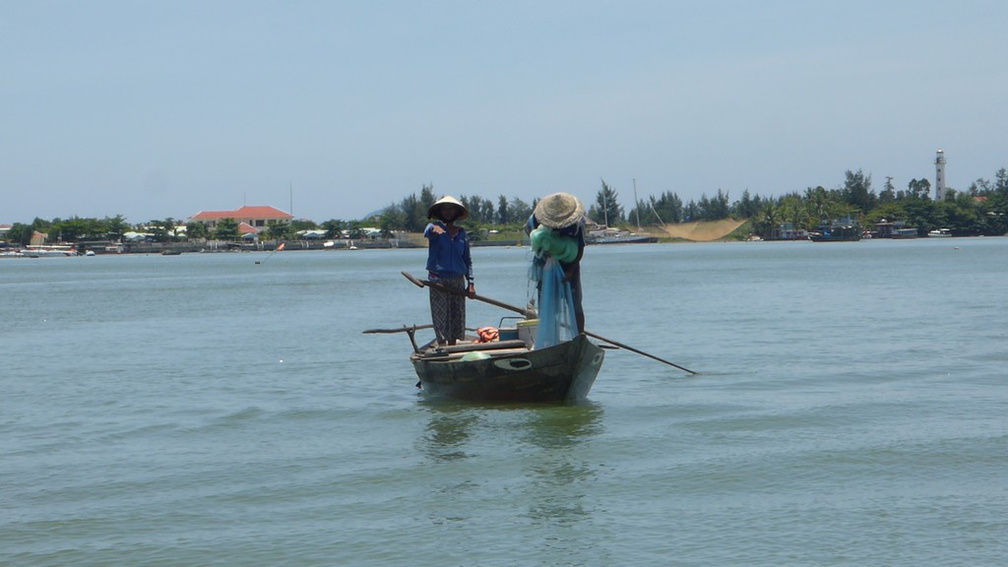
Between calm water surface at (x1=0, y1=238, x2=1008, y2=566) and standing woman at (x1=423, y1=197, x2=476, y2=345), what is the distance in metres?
1.35

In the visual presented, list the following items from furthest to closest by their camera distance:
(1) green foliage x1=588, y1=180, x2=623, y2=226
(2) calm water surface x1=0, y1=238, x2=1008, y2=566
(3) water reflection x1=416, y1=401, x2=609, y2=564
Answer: (1) green foliage x1=588, y1=180, x2=623, y2=226
(3) water reflection x1=416, y1=401, x2=609, y2=564
(2) calm water surface x1=0, y1=238, x2=1008, y2=566

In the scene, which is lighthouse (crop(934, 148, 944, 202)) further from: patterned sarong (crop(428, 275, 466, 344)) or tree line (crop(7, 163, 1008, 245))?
patterned sarong (crop(428, 275, 466, 344))

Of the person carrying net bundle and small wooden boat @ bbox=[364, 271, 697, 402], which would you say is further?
small wooden boat @ bbox=[364, 271, 697, 402]

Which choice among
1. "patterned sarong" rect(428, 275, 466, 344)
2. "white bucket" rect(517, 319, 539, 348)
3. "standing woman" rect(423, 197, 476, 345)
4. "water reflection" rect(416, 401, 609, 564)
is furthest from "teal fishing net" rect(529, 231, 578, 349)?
"patterned sarong" rect(428, 275, 466, 344)

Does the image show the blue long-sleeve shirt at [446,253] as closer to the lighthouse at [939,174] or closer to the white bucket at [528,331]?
the white bucket at [528,331]

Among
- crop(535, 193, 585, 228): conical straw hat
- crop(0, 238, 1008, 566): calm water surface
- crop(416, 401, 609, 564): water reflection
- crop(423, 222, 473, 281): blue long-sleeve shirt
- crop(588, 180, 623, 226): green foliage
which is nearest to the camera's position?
crop(0, 238, 1008, 566): calm water surface

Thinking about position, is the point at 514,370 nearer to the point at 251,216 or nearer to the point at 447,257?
the point at 447,257

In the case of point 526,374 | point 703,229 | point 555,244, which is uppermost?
point 555,244

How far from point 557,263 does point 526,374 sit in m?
1.42

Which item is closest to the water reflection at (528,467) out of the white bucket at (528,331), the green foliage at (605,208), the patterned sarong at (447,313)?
the white bucket at (528,331)

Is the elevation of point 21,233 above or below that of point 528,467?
above

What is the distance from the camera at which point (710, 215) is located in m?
159

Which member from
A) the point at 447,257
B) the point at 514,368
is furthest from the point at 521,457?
the point at 447,257

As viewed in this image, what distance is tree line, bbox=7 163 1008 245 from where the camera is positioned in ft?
447
